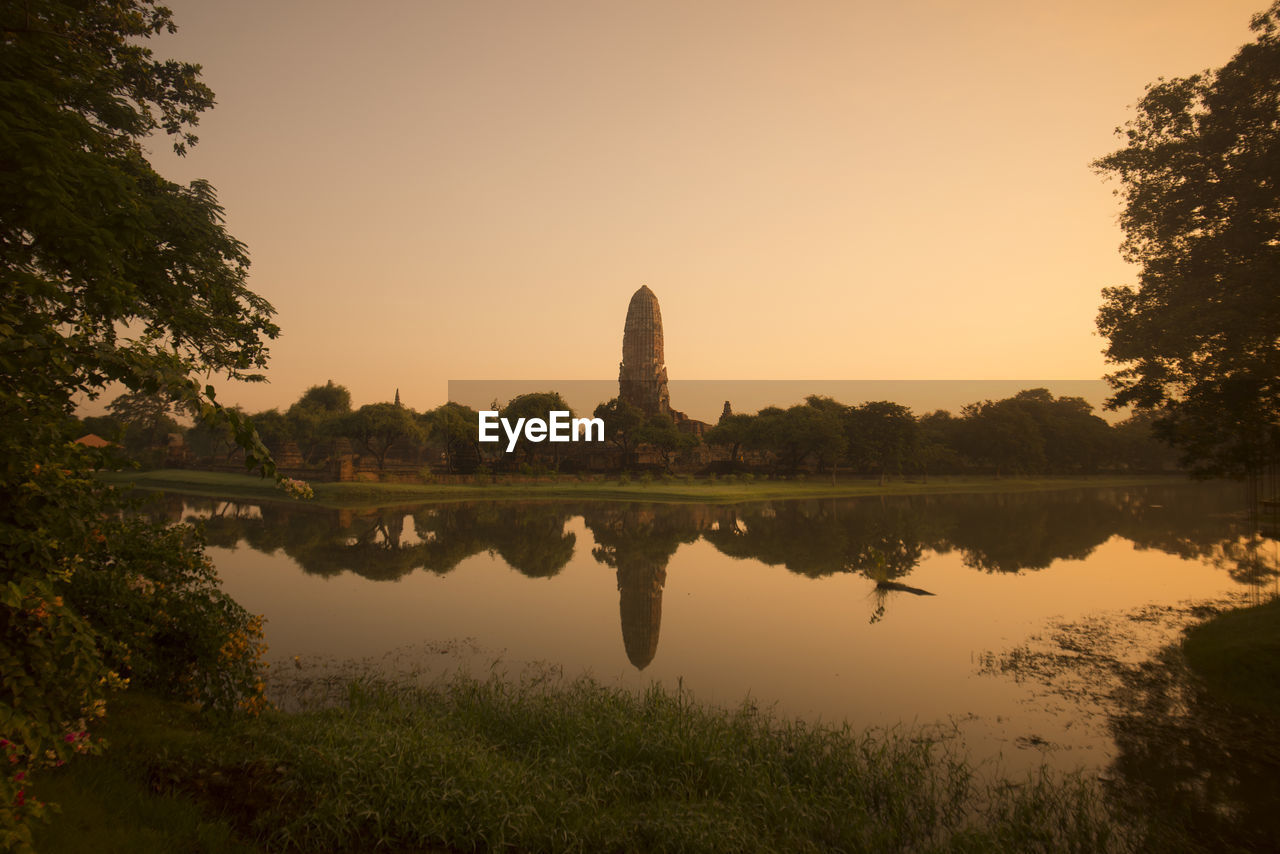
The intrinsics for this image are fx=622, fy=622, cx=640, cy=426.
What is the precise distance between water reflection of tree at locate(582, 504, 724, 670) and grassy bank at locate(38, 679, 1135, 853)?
3.85 metres

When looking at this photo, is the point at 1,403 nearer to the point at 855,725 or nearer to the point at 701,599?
the point at 855,725

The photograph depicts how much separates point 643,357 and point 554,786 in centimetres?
9273

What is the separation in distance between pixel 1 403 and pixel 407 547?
19809 mm

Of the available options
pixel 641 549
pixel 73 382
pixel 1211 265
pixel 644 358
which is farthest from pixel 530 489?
pixel 644 358

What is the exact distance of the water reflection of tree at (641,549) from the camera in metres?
12.8

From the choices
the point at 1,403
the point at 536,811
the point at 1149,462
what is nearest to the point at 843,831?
the point at 536,811

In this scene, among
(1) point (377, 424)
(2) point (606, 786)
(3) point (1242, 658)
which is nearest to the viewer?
(2) point (606, 786)

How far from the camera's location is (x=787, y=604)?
15.2 metres

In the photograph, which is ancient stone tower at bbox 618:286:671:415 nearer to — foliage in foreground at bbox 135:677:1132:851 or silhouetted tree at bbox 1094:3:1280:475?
silhouetted tree at bbox 1094:3:1280:475

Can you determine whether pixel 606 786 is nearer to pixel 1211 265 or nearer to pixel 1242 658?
pixel 1242 658

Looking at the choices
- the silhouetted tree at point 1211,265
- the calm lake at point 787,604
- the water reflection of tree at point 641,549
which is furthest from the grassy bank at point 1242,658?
the water reflection of tree at point 641,549

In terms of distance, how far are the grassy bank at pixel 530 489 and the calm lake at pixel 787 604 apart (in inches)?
380

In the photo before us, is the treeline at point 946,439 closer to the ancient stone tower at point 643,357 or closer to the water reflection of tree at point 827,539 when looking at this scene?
the ancient stone tower at point 643,357

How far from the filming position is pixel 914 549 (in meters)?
23.7
